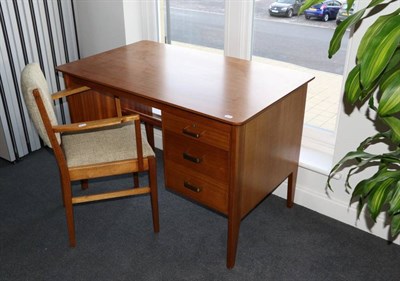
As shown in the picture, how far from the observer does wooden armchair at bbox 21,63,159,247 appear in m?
1.75

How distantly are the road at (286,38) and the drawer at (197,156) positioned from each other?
880mm

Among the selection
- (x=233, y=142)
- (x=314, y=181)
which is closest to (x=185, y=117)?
(x=233, y=142)

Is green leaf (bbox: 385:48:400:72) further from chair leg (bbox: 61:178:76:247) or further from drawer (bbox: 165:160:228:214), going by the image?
chair leg (bbox: 61:178:76:247)

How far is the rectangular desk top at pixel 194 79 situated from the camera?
5.54 ft

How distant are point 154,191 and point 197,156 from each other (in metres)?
0.37

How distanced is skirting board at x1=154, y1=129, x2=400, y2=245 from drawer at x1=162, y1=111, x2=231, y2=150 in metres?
0.84

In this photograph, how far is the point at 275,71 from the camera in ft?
6.58

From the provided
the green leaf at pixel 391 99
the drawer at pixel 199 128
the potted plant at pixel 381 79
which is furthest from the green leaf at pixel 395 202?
the drawer at pixel 199 128

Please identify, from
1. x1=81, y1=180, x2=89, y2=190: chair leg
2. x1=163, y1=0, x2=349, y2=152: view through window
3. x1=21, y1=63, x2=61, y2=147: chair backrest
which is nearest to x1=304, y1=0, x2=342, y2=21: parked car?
x1=163, y1=0, x2=349, y2=152: view through window

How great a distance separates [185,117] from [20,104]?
1410mm

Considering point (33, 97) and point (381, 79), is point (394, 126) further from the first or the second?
point (33, 97)

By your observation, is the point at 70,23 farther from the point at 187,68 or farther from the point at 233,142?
the point at 233,142

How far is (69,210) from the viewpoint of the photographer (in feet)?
6.44

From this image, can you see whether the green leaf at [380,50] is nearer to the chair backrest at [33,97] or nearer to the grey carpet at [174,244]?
the grey carpet at [174,244]
